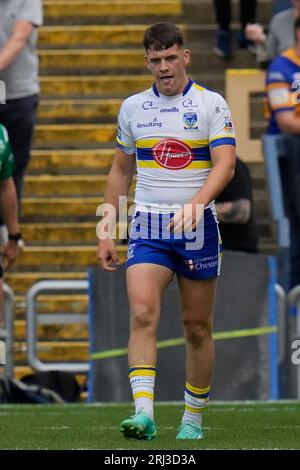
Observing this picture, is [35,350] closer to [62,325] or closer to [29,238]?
[62,325]

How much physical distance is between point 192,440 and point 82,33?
9.06 metres

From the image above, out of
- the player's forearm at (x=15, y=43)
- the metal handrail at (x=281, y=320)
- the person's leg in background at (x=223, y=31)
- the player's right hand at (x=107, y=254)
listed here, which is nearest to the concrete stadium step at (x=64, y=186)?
the person's leg in background at (x=223, y=31)

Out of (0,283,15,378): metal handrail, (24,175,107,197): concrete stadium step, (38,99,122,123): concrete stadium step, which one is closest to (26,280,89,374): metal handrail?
(0,283,15,378): metal handrail

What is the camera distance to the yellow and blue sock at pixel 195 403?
29.5ft

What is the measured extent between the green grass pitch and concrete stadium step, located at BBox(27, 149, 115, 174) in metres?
4.45

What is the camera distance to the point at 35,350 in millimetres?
13180

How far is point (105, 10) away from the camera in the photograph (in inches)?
683

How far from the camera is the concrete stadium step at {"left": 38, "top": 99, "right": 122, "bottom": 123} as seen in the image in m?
16.6

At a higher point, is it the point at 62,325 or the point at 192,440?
the point at 62,325

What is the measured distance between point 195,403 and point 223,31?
7.92 metres

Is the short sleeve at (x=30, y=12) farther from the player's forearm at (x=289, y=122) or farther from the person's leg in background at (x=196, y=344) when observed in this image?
the person's leg in background at (x=196, y=344)

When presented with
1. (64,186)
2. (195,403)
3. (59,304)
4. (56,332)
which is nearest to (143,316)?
(195,403)

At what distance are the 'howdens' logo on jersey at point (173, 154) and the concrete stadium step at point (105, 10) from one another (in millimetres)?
8617
